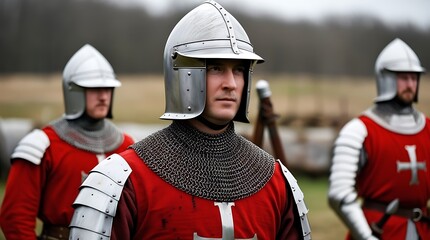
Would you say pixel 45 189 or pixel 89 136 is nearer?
pixel 45 189

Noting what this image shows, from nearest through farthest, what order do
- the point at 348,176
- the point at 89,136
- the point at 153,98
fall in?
the point at 89,136, the point at 348,176, the point at 153,98

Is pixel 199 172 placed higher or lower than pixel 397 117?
higher

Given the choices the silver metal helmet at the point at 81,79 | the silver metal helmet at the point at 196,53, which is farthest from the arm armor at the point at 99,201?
the silver metal helmet at the point at 81,79

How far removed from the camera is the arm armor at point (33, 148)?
16.2 ft

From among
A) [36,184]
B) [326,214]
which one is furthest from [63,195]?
[326,214]

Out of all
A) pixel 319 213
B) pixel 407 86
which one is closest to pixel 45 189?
pixel 407 86

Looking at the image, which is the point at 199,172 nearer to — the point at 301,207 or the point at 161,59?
the point at 301,207

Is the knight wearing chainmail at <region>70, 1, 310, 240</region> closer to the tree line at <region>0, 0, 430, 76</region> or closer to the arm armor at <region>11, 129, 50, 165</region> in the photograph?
the arm armor at <region>11, 129, 50, 165</region>

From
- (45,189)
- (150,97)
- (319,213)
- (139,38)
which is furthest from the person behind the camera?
(139,38)

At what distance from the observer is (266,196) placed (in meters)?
3.17

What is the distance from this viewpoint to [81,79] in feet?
18.4

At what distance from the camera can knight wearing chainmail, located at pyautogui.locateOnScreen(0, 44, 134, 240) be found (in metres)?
4.85

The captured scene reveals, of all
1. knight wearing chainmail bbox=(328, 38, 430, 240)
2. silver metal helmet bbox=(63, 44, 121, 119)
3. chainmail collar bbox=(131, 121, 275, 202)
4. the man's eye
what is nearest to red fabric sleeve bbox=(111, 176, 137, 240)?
chainmail collar bbox=(131, 121, 275, 202)

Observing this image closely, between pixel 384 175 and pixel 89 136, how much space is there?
235cm
